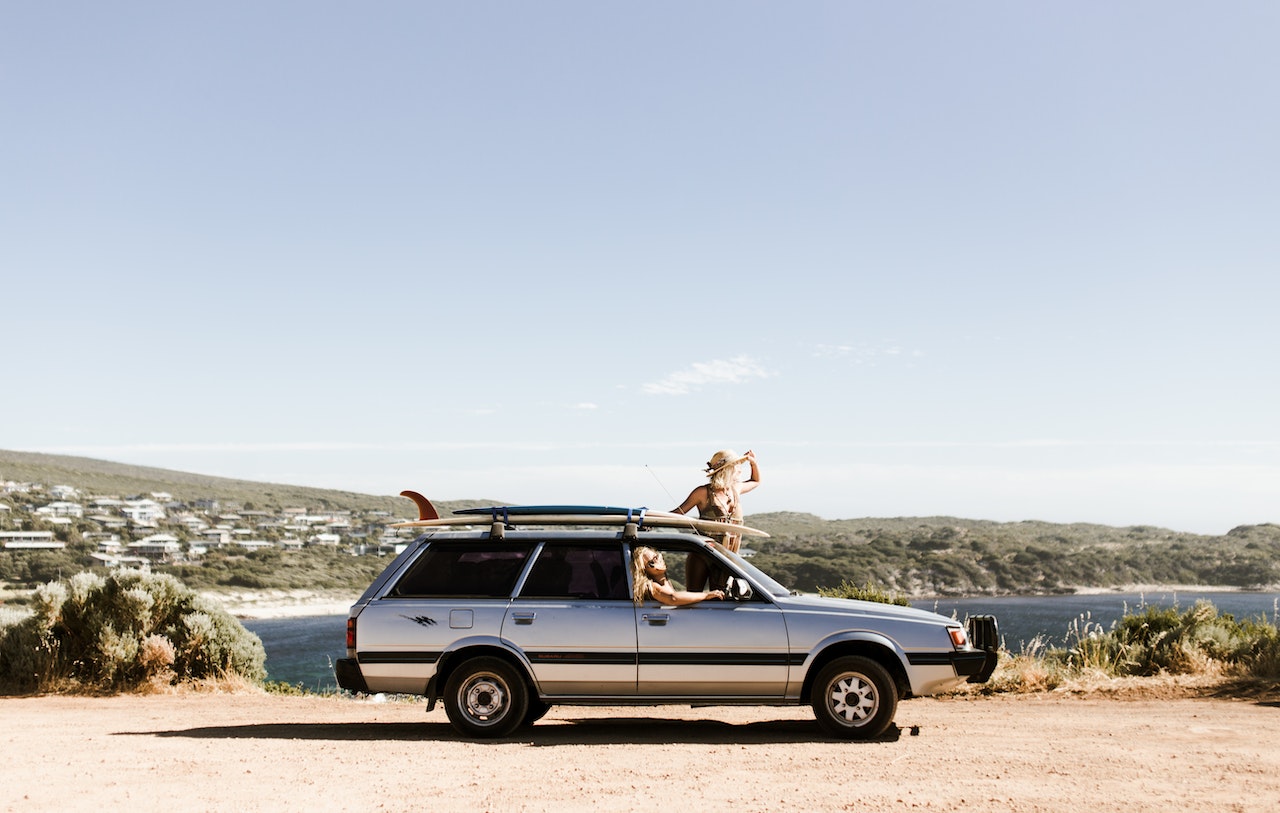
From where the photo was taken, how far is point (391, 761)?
812 centimetres

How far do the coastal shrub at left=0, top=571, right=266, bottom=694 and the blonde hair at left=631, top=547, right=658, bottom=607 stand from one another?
25.7 ft

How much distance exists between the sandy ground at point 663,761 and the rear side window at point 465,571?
4.09 feet

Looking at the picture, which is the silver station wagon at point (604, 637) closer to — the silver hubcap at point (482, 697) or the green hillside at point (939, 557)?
the silver hubcap at point (482, 697)

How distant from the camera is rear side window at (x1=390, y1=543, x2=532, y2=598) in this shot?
923 centimetres

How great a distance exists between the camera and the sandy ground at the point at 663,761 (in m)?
6.84

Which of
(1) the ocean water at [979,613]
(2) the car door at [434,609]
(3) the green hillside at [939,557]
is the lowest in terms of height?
(1) the ocean water at [979,613]

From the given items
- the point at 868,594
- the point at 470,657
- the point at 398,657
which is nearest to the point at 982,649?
the point at 470,657

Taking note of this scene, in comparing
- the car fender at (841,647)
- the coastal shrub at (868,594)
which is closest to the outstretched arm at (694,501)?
the car fender at (841,647)

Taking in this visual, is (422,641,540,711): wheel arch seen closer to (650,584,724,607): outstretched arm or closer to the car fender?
(650,584,724,607): outstretched arm

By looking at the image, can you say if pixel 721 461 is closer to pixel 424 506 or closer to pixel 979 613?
pixel 424 506

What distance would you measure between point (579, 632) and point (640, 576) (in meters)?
0.69

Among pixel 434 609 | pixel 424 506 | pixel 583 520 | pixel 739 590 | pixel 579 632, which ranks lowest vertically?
pixel 579 632

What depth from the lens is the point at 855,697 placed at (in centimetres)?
887

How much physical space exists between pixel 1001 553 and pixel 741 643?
3743 inches
